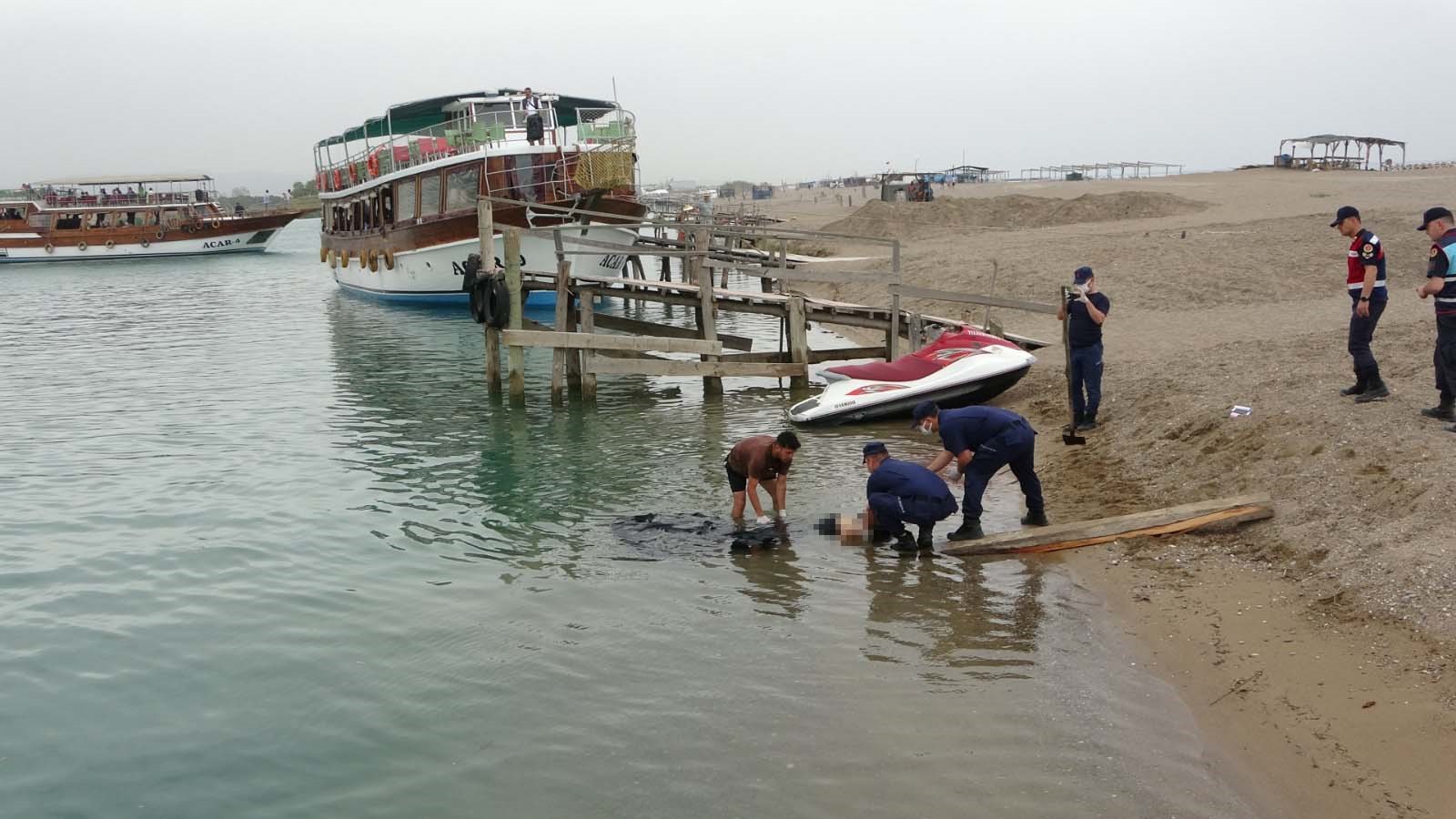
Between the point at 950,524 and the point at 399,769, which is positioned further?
the point at 950,524

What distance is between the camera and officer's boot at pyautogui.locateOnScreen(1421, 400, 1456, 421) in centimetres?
873

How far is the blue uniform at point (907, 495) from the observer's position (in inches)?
348

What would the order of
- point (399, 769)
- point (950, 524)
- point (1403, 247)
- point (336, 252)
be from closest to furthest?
point (399, 769)
point (950, 524)
point (1403, 247)
point (336, 252)

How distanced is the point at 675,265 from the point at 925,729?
1501 inches

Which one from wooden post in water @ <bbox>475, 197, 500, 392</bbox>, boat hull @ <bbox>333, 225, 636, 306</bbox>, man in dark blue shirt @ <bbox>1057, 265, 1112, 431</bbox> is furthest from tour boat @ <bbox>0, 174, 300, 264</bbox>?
man in dark blue shirt @ <bbox>1057, 265, 1112, 431</bbox>

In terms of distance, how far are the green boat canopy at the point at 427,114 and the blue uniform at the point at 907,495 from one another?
81.8 feet

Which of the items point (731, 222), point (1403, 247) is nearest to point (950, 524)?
point (1403, 247)

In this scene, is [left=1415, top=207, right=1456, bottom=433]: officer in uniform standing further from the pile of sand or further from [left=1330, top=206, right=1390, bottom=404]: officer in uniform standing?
the pile of sand

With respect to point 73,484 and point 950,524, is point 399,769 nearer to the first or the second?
point 950,524

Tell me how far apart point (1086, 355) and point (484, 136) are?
2181 cm

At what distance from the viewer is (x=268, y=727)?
6.64 meters

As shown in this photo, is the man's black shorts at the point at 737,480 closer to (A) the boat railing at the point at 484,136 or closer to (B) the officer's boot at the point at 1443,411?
(B) the officer's boot at the point at 1443,411

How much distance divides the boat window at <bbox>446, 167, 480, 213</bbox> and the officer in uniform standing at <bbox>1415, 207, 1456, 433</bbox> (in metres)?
25.1

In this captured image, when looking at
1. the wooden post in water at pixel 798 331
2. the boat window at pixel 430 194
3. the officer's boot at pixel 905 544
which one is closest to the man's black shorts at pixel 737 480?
the officer's boot at pixel 905 544
